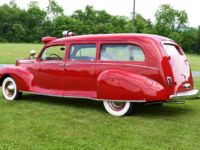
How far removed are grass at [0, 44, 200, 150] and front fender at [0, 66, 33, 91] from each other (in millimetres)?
507

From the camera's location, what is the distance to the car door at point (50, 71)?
9781 mm

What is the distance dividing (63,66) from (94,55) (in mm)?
825

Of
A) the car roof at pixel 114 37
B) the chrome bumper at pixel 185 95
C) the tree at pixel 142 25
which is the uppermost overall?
the tree at pixel 142 25

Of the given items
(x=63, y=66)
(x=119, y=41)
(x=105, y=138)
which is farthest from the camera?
(x=63, y=66)

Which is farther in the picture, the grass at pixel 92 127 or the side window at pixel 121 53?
the side window at pixel 121 53

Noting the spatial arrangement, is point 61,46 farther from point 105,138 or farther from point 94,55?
point 105,138

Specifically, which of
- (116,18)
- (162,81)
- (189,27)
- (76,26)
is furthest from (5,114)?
(189,27)

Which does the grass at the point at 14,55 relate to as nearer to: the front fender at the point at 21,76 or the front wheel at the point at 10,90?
the front wheel at the point at 10,90

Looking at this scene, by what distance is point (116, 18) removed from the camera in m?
107

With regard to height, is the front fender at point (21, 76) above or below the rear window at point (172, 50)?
below

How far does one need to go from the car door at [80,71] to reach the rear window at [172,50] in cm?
155

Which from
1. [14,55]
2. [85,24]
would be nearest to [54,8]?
[85,24]

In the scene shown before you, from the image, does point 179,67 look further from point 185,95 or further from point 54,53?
point 54,53

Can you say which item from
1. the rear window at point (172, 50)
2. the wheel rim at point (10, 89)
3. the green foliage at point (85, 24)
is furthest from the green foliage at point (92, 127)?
the green foliage at point (85, 24)
